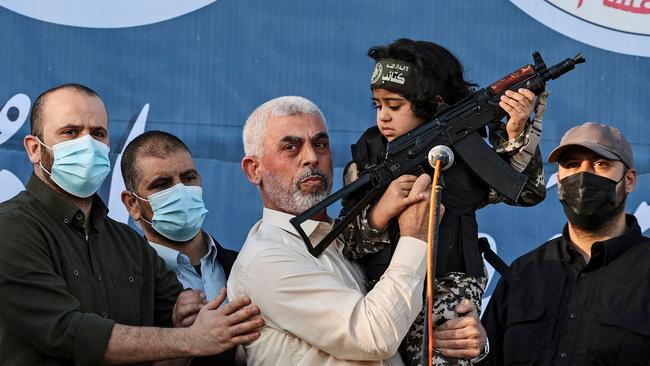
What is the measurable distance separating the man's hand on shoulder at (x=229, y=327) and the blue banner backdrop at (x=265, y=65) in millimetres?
1862

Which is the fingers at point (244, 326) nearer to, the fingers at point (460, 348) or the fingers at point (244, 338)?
the fingers at point (244, 338)

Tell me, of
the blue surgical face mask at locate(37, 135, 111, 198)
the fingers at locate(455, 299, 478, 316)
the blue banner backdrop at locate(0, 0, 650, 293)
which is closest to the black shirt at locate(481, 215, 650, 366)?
the blue banner backdrop at locate(0, 0, 650, 293)

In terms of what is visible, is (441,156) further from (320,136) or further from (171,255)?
(171,255)

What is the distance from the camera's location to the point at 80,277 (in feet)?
12.3

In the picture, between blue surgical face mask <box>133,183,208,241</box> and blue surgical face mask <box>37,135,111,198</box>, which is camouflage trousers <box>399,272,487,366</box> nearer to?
blue surgical face mask <box>37,135,111,198</box>

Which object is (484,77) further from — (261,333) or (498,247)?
(261,333)

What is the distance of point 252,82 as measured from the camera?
5.50m

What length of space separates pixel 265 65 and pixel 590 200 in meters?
1.70

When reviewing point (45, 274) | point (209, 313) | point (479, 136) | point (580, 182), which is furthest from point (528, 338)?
point (45, 274)

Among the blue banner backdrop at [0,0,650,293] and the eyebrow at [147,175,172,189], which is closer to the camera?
the eyebrow at [147,175,172,189]

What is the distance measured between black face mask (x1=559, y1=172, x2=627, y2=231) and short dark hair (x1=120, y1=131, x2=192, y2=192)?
166cm

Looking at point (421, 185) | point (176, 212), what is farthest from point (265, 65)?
point (421, 185)

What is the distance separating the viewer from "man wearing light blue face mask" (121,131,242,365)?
15.3 feet

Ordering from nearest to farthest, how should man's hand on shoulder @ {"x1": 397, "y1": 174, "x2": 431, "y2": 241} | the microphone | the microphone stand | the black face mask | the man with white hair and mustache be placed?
the microphone stand, the microphone, the man with white hair and mustache, man's hand on shoulder @ {"x1": 397, "y1": 174, "x2": 431, "y2": 241}, the black face mask
